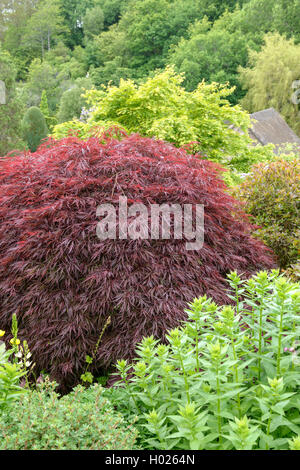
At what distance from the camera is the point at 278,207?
3979 mm

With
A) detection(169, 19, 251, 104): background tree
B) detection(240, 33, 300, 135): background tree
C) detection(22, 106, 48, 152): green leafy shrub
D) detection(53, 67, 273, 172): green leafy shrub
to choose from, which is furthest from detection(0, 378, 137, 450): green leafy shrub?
detection(169, 19, 251, 104): background tree

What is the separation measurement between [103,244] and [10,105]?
48.0ft

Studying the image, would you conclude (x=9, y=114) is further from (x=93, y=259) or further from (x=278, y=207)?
(x=93, y=259)

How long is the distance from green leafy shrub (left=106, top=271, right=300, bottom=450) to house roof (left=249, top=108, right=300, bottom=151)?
20.3 meters

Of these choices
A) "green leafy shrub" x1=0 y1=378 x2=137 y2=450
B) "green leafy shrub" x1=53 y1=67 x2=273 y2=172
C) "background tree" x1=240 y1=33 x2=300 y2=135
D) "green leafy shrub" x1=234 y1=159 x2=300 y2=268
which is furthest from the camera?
"background tree" x1=240 y1=33 x2=300 y2=135

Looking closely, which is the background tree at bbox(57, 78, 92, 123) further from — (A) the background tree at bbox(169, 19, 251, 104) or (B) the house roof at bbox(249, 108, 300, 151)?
→ (B) the house roof at bbox(249, 108, 300, 151)

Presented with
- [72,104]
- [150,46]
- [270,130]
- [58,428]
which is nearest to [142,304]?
[58,428]

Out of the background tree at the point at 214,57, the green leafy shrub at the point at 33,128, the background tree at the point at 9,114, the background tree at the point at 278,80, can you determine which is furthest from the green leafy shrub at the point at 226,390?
the background tree at the point at 214,57

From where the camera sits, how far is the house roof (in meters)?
21.1

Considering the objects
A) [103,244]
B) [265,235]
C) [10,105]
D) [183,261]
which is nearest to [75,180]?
[103,244]

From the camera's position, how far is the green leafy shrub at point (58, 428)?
145cm

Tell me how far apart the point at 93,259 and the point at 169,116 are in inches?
178

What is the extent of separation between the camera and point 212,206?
2.94 meters

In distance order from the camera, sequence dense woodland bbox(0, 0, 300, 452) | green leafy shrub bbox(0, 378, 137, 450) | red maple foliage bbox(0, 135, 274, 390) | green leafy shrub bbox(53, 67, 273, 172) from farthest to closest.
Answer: green leafy shrub bbox(53, 67, 273, 172)
red maple foliage bbox(0, 135, 274, 390)
dense woodland bbox(0, 0, 300, 452)
green leafy shrub bbox(0, 378, 137, 450)
